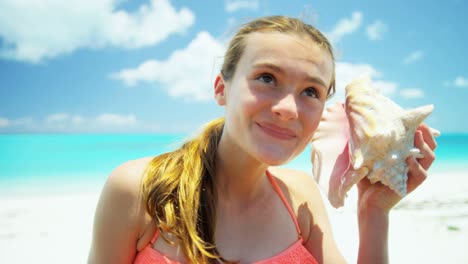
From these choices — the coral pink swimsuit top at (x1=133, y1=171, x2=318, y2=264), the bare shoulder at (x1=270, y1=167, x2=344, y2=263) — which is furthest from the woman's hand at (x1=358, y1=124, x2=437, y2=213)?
the coral pink swimsuit top at (x1=133, y1=171, x2=318, y2=264)

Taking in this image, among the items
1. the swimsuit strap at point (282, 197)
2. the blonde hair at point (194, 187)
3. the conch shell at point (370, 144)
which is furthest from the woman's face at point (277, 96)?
the swimsuit strap at point (282, 197)

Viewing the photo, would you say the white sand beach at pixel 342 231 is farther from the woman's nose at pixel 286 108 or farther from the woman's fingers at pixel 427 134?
the woman's nose at pixel 286 108

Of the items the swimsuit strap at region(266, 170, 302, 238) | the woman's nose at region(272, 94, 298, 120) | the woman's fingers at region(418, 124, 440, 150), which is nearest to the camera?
the woman's nose at region(272, 94, 298, 120)

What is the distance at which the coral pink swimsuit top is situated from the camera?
1430 millimetres

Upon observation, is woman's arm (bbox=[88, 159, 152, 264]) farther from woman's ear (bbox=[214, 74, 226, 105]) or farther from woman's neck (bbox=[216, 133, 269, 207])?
woman's ear (bbox=[214, 74, 226, 105])

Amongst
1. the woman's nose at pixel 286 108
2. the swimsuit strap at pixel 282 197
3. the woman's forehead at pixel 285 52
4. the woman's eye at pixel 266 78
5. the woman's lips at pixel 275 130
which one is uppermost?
the woman's forehead at pixel 285 52

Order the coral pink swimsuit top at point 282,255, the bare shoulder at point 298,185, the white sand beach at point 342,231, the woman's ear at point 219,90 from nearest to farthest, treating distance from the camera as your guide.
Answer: the coral pink swimsuit top at point 282,255
the woman's ear at point 219,90
the bare shoulder at point 298,185
the white sand beach at point 342,231

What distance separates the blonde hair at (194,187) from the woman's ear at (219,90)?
47 millimetres

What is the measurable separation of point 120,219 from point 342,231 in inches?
165

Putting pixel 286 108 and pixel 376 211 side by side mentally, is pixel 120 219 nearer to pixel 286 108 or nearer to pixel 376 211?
pixel 286 108

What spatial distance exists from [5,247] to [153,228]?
419 centimetres

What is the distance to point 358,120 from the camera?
4.84 ft

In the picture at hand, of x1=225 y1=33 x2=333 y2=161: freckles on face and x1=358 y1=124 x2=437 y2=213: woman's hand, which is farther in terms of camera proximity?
x1=358 y1=124 x2=437 y2=213: woman's hand

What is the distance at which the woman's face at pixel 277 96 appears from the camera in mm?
1338
